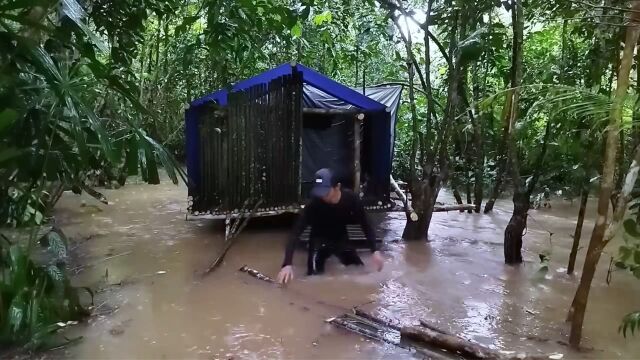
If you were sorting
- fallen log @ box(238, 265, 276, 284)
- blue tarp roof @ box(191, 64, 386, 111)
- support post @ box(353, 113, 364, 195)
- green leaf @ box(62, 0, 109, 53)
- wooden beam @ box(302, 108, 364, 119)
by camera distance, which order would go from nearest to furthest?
green leaf @ box(62, 0, 109, 53), fallen log @ box(238, 265, 276, 284), blue tarp roof @ box(191, 64, 386, 111), wooden beam @ box(302, 108, 364, 119), support post @ box(353, 113, 364, 195)

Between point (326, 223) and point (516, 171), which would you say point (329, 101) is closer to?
point (326, 223)

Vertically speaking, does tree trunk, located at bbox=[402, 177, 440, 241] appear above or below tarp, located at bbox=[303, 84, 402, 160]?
below

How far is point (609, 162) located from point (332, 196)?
2.52m

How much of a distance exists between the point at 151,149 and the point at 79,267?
3.76m

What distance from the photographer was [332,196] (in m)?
5.47

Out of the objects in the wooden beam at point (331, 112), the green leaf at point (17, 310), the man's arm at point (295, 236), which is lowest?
the green leaf at point (17, 310)

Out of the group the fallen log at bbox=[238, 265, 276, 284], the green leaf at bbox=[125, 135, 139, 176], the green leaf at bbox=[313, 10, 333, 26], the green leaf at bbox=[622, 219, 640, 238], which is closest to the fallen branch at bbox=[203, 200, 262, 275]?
the fallen log at bbox=[238, 265, 276, 284]

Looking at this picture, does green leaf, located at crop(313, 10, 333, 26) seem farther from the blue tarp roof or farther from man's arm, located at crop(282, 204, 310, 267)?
man's arm, located at crop(282, 204, 310, 267)

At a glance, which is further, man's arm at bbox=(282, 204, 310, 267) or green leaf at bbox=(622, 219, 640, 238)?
man's arm at bbox=(282, 204, 310, 267)

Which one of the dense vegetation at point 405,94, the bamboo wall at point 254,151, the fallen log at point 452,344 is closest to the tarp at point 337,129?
the bamboo wall at point 254,151

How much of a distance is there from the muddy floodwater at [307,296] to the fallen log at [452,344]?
0.18 m

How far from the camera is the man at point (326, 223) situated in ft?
17.6

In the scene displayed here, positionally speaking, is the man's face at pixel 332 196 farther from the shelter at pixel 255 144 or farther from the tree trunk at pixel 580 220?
the tree trunk at pixel 580 220

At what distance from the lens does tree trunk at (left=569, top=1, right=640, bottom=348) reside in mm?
3342
